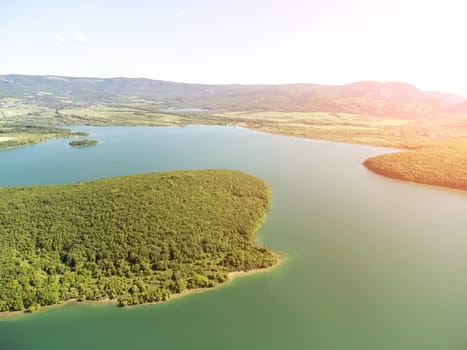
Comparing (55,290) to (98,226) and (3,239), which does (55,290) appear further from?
(3,239)

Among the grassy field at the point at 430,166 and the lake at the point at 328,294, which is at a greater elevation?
the grassy field at the point at 430,166

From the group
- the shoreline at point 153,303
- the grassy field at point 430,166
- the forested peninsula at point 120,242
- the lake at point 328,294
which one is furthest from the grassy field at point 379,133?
the shoreline at point 153,303

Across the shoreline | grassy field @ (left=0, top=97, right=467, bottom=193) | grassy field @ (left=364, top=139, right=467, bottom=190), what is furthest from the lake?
grassy field @ (left=0, top=97, right=467, bottom=193)

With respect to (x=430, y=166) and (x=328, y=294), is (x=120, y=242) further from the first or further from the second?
(x=430, y=166)

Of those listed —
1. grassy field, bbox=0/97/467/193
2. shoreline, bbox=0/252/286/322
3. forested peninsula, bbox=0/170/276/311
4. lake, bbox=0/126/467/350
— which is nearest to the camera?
lake, bbox=0/126/467/350

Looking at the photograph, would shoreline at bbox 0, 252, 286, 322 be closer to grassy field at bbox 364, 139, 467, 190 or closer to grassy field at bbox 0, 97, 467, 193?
grassy field at bbox 364, 139, 467, 190

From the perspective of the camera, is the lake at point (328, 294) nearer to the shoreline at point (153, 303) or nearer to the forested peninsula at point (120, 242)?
the shoreline at point (153, 303)

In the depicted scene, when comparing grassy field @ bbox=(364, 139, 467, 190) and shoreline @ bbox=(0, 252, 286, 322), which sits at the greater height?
grassy field @ bbox=(364, 139, 467, 190)

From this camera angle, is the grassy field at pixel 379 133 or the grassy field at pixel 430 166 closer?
the grassy field at pixel 430 166
